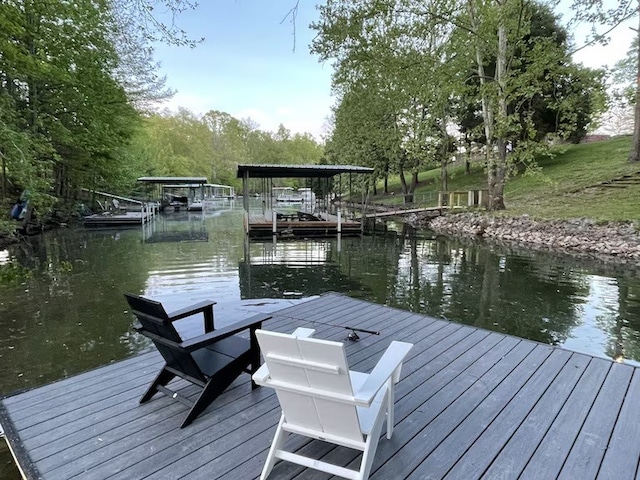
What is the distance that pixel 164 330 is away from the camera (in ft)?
7.48

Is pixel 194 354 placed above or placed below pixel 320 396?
below

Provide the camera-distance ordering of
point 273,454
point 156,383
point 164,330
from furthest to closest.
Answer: point 156,383
point 164,330
point 273,454

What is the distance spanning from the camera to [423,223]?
747 inches

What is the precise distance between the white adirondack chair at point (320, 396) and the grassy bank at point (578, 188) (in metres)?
12.3

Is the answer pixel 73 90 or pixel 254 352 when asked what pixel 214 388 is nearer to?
pixel 254 352

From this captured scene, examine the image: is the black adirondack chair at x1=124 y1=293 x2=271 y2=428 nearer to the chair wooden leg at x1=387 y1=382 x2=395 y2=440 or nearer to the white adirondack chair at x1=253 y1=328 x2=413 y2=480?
the white adirondack chair at x1=253 y1=328 x2=413 y2=480

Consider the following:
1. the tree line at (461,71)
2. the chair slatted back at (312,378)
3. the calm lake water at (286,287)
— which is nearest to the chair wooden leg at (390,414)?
the chair slatted back at (312,378)

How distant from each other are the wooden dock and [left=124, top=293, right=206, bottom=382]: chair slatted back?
0.33 metres

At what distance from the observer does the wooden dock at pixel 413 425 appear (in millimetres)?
1984

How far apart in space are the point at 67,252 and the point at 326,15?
36.0ft

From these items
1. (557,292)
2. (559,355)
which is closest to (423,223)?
(557,292)

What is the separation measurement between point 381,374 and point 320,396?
378mm

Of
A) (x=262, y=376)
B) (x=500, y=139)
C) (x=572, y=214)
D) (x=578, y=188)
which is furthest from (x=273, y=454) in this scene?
(x=578, y=188)

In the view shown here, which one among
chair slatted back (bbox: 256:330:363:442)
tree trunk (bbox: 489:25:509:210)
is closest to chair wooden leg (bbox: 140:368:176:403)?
chair slatted back (bbox: 256:330:363:442)
